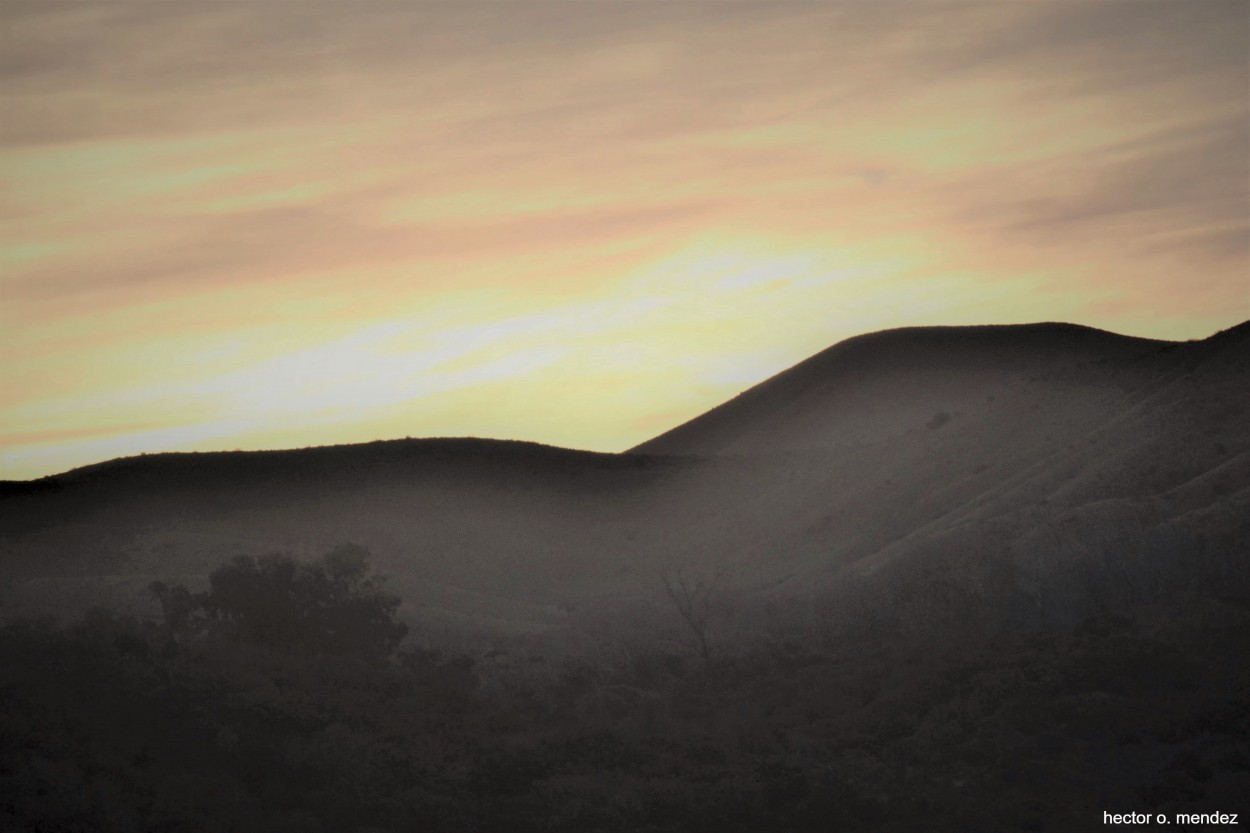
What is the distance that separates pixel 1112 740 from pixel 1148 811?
256 inches

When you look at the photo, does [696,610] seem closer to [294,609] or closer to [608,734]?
[294,609]

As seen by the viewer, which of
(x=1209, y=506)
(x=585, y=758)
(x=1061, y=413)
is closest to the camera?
(x=585, y=758)

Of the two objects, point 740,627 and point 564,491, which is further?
point 564,491

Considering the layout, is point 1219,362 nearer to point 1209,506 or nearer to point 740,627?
point 1209,506

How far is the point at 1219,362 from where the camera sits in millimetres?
92125

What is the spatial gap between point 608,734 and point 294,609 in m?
21.9

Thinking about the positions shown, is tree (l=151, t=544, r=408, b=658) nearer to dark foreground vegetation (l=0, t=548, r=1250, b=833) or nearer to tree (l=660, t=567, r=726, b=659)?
dark foreground vegetation (l=0, t=548, r=1250, b=833)

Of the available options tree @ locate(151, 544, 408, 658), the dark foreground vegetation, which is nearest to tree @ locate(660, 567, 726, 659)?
the dark foreground vegetation

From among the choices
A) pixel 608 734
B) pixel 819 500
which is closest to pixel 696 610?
pixel 608 734

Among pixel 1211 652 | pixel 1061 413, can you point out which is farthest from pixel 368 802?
pixel 1061 413

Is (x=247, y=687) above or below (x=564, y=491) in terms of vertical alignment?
below

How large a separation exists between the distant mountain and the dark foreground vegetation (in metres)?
7.56

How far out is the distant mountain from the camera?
75.8 m

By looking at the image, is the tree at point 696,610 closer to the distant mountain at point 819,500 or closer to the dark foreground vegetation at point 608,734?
the distant mountain at point 819,500
